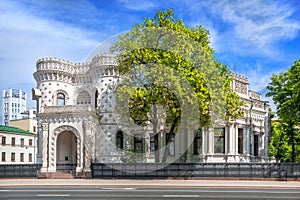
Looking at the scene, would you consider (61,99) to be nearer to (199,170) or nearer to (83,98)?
(83,98)

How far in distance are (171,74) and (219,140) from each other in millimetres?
14517

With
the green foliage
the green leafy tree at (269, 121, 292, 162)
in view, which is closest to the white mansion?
the green foliage

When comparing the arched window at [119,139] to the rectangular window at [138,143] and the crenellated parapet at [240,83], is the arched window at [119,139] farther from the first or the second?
the crenellated parapet at [240,83]

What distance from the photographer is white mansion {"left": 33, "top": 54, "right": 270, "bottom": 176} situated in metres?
34.2

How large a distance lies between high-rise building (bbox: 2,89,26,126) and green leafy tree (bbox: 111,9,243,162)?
13388cm

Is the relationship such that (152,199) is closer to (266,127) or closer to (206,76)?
(206,76)

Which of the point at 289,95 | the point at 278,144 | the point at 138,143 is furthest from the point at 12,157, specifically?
the point at 289,95

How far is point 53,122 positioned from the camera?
3447cm

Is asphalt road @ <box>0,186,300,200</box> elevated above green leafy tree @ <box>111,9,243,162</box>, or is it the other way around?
green leafy tree @ <box>111,9,243,162</box>

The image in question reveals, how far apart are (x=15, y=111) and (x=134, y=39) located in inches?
5452

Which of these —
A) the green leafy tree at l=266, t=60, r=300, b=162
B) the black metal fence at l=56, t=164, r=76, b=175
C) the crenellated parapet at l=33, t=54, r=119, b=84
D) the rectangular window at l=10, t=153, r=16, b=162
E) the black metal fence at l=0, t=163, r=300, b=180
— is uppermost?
the crenellated parapet at l=33, t=54, r=119, b=84

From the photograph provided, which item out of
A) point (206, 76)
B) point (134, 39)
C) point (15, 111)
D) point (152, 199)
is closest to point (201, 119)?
point (206, 76)

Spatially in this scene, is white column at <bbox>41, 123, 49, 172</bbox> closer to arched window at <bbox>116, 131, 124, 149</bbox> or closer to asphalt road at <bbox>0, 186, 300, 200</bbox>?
arched window at <bbox>116, 131, 124, 149</bbox>

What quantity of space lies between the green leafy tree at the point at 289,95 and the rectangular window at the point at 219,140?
5799mm
